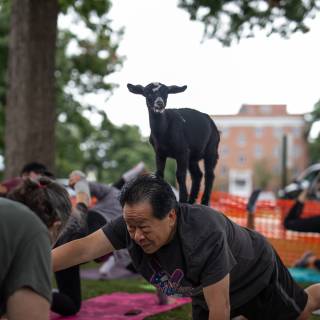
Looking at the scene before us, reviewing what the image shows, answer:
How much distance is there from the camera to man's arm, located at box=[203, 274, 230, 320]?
2.92m

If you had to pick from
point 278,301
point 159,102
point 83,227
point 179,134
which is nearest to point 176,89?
point 159,102

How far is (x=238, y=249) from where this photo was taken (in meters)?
3.30

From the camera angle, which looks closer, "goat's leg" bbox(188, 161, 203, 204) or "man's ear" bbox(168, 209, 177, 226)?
"man's ear" bbox(168, 209, 177, 226)

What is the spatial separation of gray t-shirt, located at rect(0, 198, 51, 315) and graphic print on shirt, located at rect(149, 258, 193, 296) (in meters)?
1.08

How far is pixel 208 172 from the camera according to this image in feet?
14.1

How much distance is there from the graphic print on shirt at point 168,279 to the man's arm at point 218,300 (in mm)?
230

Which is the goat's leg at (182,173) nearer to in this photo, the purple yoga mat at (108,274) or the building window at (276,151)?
the purple yoga mat at (108,274)

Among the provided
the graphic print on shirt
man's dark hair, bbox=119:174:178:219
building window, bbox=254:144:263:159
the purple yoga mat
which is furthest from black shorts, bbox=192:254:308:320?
building window, bbox=254:144:263:159

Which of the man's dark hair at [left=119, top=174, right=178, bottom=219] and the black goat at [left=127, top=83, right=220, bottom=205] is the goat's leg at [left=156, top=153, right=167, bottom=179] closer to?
the black goat at [left=127, top=83, right=220, bottom=205]

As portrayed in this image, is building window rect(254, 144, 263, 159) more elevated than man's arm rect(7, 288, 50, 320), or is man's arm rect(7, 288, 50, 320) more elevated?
man's arm rect(7, 288, 50, 320)

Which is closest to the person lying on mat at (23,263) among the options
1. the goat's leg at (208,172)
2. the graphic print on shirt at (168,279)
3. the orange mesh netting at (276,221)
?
the graphic print on shirt at (168,279)

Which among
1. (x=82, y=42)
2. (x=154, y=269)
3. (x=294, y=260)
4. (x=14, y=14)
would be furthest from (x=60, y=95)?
(x=154, y=269)

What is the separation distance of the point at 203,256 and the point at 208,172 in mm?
1389

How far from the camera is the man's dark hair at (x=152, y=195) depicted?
9.86 feet
